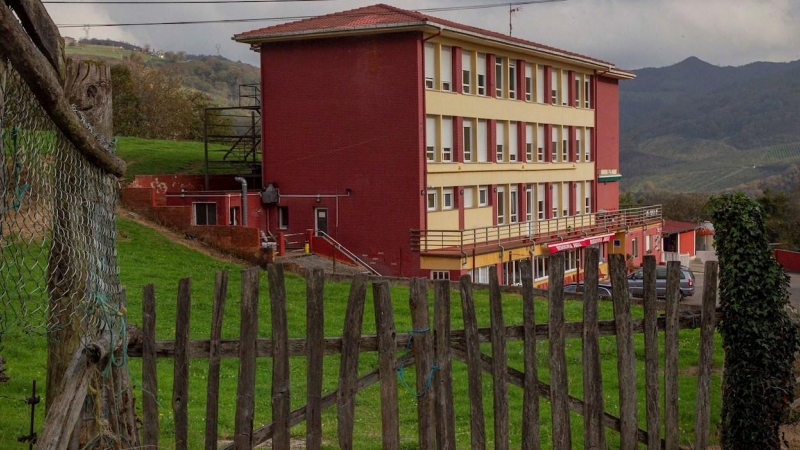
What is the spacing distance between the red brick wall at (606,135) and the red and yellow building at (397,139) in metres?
11.7

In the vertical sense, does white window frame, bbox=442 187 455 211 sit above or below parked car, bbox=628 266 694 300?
above

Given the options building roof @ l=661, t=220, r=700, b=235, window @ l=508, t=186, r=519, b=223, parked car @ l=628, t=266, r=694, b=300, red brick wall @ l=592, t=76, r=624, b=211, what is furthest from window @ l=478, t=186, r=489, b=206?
building roof @ l=661, t=220, r=700, b=235

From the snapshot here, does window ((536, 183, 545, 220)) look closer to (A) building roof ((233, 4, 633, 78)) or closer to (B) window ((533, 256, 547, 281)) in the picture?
(B) window ((533, 256, 547, 281))

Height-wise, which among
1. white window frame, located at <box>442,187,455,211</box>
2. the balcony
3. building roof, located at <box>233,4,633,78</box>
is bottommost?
the balcony

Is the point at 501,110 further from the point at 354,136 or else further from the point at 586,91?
the point at 586,91

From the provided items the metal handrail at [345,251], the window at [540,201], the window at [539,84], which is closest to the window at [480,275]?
the metal handrail at [345,251]

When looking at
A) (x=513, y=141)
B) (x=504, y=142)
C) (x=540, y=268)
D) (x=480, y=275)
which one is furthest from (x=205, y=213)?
(x=540, y=268)

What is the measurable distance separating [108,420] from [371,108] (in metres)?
33.7

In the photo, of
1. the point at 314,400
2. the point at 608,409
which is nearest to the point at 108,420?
the point at 314,400

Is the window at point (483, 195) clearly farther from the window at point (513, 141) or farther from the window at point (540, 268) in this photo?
the window at point (540, 268)

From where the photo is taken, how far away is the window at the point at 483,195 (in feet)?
150

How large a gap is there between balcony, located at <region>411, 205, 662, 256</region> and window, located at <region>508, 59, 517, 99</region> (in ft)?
18.7

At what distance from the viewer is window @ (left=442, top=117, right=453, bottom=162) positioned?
139 feet

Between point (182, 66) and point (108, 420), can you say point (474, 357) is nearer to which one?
point (108, 420)
